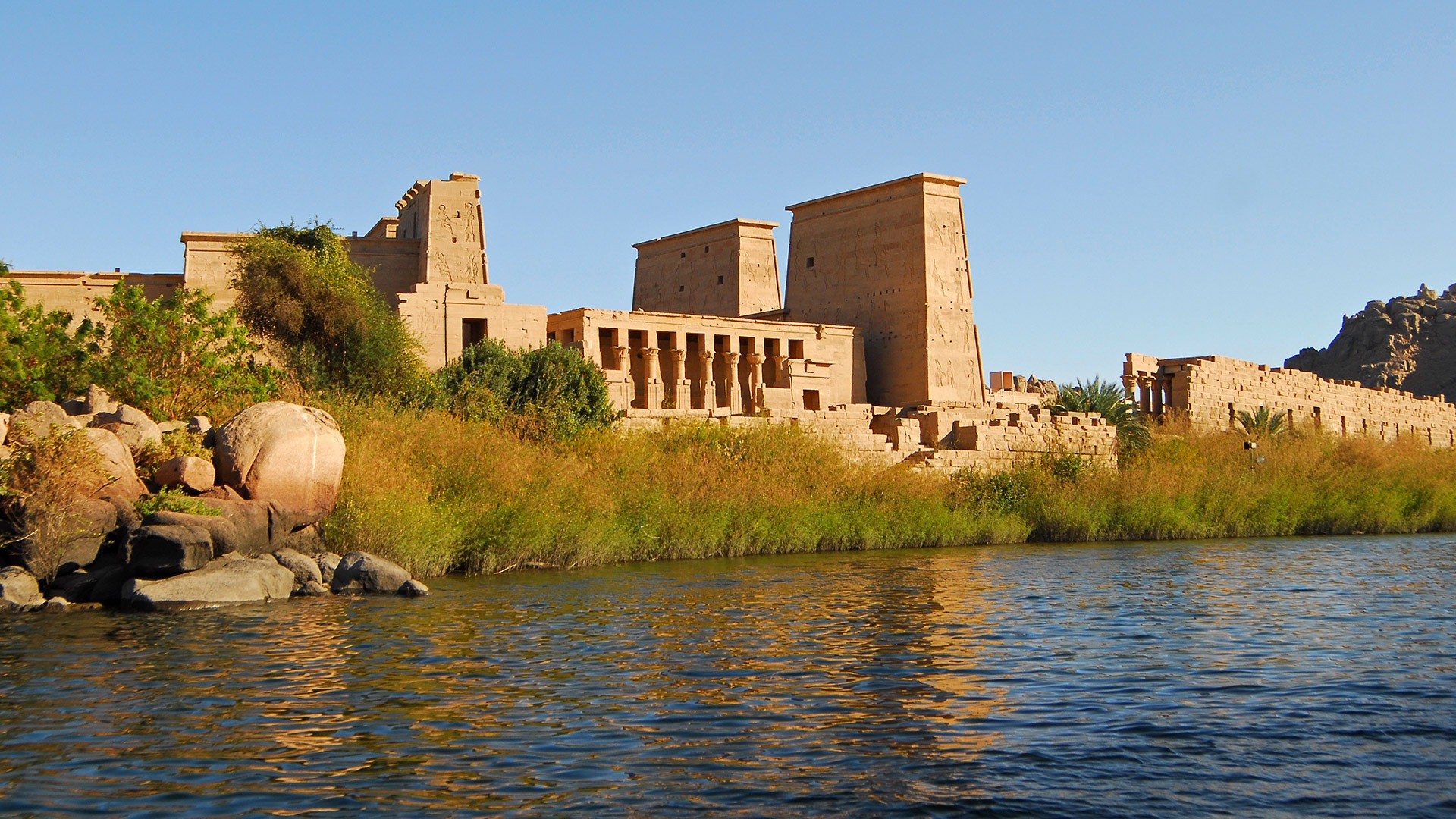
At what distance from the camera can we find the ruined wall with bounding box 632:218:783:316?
4503 centimetres

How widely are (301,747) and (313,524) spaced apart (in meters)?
9.44

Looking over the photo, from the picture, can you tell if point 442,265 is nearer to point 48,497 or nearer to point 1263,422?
point 48,497

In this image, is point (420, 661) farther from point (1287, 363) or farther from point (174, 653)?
point (1287, 363)

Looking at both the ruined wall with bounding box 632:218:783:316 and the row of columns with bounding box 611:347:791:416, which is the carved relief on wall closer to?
the row of columns with bounding box 611:347:791:416

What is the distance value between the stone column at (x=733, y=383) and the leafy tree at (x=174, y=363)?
17.1 meters

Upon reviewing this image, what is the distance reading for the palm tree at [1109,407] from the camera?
107 feet

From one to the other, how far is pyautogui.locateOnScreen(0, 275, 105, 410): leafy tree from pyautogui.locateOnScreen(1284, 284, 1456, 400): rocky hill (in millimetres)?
59175

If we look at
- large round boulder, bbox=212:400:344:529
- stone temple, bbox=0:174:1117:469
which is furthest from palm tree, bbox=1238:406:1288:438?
large round boulder, bbox=212:400:344:529

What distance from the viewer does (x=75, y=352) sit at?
805 inches

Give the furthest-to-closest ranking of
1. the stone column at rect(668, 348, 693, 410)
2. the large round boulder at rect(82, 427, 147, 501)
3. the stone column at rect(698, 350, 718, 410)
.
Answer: the stone column at rect(698, 350, 718, 410)
the stone column at rect(668, 348, 693, 410)
the large round boulder at rect(82, 427, 147, 501)

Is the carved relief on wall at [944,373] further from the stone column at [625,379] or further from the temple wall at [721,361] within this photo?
the stone column at [625,379]

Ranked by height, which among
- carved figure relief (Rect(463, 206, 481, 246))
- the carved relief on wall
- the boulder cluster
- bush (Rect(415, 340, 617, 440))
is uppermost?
carved figure relief (Rect(463, 206, 481, 246))

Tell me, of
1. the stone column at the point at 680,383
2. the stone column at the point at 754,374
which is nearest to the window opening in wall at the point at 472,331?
the stone column at the point at 680,383

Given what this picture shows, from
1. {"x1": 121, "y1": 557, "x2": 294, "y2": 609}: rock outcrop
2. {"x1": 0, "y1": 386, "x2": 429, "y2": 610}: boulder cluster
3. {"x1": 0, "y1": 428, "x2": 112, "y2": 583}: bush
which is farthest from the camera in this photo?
{"x1": 0, "y1": 428, "x2": 112, "y2": 583}: bush
